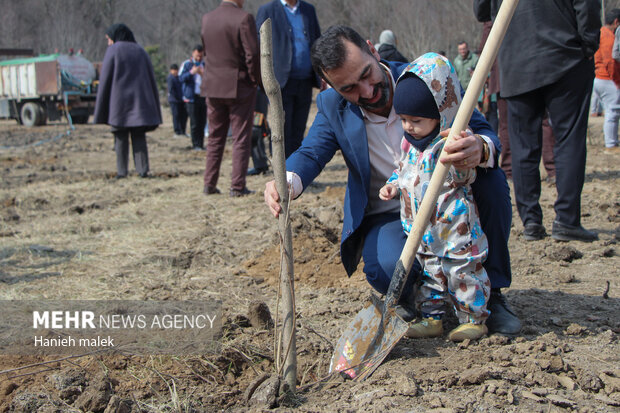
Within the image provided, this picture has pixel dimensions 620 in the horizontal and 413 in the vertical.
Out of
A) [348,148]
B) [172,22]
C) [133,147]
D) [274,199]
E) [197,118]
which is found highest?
[172,22]

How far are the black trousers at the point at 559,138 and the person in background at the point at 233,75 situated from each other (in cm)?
268

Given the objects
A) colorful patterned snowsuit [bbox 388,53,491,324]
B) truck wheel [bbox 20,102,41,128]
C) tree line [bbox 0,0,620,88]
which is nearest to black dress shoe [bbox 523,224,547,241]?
colorful patterned snowsuit [bbox 388,53,491,324]

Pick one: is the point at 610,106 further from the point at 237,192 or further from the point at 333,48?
A: the point at 333,48

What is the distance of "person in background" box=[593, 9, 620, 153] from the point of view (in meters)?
7.82

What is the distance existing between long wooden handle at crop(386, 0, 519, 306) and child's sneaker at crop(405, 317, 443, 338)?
308 millimetres

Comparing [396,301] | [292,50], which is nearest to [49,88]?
[292,50]

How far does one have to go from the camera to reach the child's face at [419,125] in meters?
2.30

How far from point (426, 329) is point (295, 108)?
3.65 meters

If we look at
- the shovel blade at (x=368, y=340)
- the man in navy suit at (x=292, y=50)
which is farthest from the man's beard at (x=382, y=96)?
the man in navy suit at (x=292, y=50)

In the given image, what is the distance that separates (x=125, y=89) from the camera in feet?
23.4

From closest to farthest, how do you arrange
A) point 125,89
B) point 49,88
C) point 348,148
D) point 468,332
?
point 468,332 < point 348,148 < point 125,89 < point 49,88

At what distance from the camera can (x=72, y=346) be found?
2.58m

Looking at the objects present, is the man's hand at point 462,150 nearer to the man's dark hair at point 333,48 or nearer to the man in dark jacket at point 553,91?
the man's dark hair at point 333,48

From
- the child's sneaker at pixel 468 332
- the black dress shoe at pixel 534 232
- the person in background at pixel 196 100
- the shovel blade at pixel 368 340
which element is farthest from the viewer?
the person in background at pixel 196 100
